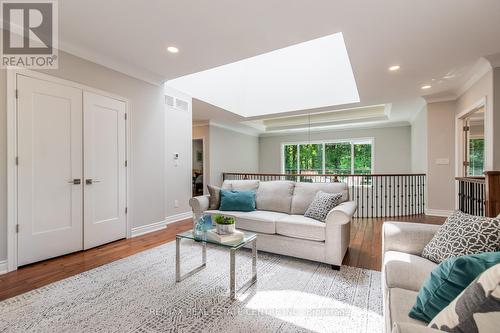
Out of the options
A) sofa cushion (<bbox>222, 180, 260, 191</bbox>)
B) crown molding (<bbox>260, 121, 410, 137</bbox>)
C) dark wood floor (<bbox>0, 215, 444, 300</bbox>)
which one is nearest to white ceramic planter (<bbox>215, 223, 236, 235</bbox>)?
dark wood floor (<bbox>0, 215, 444, 300</bbox>)

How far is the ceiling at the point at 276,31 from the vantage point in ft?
7.18

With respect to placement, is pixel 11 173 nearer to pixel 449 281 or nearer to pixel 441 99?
pixel 449 281

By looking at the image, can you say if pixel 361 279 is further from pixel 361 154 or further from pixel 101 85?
pixel 361 154

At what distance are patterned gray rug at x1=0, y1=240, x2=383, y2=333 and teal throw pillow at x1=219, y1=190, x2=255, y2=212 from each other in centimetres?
94

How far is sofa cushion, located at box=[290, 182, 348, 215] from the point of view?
10.5 feet

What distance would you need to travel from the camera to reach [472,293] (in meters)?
0.77

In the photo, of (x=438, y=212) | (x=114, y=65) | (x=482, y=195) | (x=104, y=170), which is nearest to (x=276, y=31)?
(x=114, y=65)

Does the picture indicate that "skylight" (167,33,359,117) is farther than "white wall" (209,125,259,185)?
No

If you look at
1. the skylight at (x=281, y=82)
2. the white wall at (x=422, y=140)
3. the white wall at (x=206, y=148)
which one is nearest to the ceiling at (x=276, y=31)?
the skylight at (x=281, y=82)

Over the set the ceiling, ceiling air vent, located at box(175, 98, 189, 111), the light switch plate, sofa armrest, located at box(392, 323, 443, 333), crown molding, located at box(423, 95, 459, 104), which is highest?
the ceiling

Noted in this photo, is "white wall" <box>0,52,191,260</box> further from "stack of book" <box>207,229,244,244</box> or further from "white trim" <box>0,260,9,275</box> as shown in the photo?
"stack of book" <box>207,229,244,244</box>

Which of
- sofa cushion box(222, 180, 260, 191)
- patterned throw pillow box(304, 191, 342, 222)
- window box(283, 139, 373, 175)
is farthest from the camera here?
window box(283, 139, 373, 175)

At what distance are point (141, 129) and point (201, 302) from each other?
9.32 ft

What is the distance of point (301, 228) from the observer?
Result: 2682 mm
